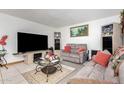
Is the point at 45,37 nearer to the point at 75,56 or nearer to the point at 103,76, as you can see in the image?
the point at 75,56

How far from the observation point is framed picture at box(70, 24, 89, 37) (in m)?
4.51

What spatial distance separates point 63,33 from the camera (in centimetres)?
577

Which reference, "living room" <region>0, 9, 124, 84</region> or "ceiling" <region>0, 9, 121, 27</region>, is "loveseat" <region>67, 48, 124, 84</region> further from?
"ceiling" <region>0, 9, 121, 27</region>

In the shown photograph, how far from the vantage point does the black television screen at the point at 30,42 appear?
3.54 meters

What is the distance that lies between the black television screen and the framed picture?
5.85ft

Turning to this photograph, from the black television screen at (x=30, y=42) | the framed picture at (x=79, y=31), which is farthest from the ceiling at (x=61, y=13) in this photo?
the framed picture at (x=79, y=31)

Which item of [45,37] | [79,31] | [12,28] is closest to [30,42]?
[12,28]

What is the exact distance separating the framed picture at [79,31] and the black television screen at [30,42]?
178cm

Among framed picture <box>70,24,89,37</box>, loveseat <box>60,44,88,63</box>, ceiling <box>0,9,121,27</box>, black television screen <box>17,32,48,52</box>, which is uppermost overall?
ceiling <box>0,9,121,27</box>

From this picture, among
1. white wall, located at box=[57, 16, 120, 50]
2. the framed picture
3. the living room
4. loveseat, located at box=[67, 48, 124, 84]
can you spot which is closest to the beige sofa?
loveseat, located at box=[67, 48, 124, 84]

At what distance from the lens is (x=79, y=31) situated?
4.78 m

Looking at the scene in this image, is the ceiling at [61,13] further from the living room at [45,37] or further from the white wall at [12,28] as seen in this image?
the white wall at [12,28]

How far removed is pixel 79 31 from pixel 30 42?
9.35ft
